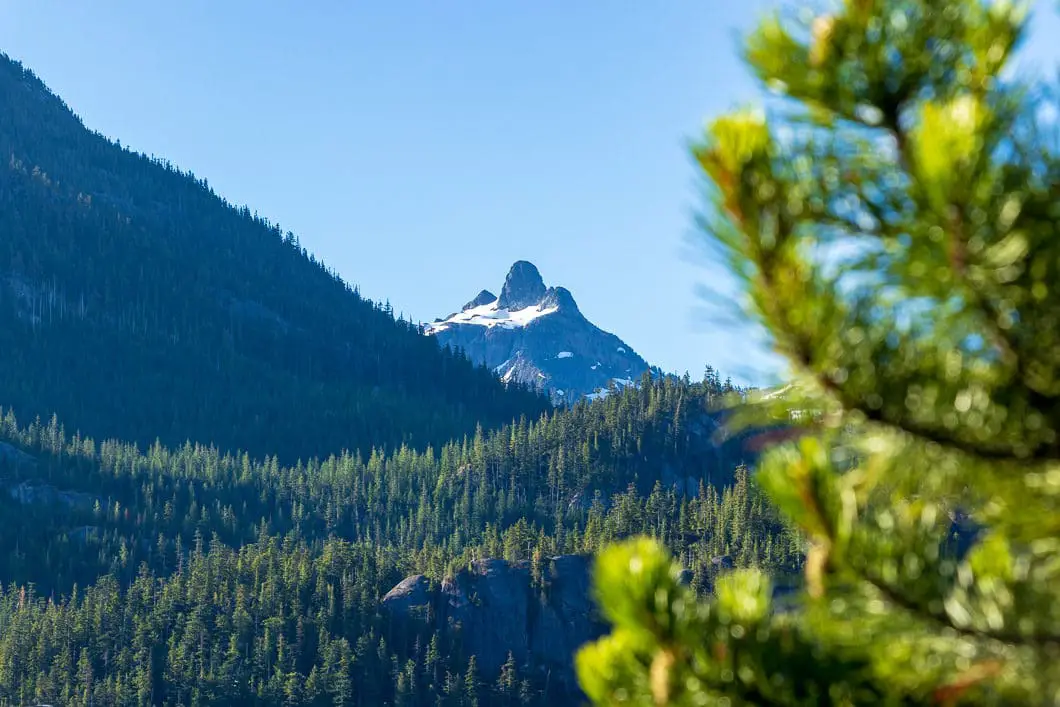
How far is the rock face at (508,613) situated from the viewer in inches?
6821

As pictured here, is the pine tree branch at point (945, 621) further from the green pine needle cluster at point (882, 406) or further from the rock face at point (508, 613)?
the rock face at point (508, 613)

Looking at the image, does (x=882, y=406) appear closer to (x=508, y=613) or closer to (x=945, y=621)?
(x=945, y=621)

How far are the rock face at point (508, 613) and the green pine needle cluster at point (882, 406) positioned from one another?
16904cm

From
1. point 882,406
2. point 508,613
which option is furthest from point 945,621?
point 508,613

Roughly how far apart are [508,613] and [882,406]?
17571 cm

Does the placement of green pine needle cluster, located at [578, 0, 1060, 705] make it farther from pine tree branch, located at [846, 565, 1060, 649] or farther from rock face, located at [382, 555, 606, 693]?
rock face, located at [382, 555, 606, 693]

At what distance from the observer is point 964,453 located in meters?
5.70

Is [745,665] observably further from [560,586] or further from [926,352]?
[560,586]

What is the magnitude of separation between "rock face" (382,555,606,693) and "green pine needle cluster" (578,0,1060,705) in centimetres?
16904

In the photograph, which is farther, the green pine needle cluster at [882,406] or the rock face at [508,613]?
the rock face at [508,613]

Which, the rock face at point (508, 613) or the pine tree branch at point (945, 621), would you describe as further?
the rock face at point (508, 613)

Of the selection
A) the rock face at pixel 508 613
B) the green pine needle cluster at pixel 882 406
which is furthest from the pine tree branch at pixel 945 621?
the rock face at pixel 508 613

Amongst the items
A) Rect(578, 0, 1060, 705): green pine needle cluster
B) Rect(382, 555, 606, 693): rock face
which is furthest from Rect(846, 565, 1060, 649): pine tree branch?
Rect(382, 555, 606, 693): rock face

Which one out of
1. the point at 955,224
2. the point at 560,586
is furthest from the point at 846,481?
the point at 560,586
